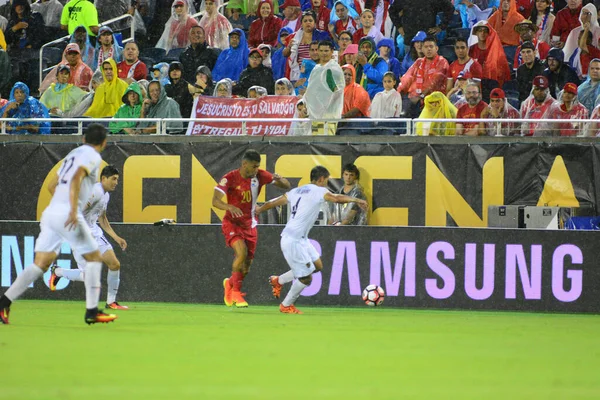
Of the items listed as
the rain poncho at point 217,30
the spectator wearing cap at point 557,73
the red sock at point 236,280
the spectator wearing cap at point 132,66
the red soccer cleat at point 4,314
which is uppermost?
the rain poncho at point 217,30

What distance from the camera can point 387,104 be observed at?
722 inches

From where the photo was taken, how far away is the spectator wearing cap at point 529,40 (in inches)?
758

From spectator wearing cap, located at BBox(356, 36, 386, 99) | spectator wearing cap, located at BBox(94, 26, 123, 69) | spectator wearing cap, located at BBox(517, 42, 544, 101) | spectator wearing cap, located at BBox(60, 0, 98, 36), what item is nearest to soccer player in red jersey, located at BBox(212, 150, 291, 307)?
spectator wearing cap, located at BBox(356, 36, 386, 99)

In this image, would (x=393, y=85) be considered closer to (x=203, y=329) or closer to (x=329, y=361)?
(x=203, y=329)

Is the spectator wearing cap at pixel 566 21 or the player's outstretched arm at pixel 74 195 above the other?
the spectator wearing cap at pixel 566 21

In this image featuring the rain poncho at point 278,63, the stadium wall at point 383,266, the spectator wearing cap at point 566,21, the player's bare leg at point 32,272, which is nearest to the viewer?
the player's bare leg at point 32,272

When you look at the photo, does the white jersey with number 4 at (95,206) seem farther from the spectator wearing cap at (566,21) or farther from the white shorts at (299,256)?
the spectator wearing cap at (566,21)

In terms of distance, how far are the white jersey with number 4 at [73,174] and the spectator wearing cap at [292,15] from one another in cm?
1127

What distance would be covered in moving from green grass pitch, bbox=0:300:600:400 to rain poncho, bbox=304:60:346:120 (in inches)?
194

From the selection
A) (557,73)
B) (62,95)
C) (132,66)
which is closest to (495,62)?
(557,73)

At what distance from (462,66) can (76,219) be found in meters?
10.00

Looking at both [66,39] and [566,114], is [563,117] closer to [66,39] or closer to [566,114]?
[566,114]

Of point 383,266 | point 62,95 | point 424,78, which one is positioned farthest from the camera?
point 62,95

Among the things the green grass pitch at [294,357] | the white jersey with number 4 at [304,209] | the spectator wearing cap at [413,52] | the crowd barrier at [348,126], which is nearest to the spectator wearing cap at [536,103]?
the crowd barrier at [348,126]
